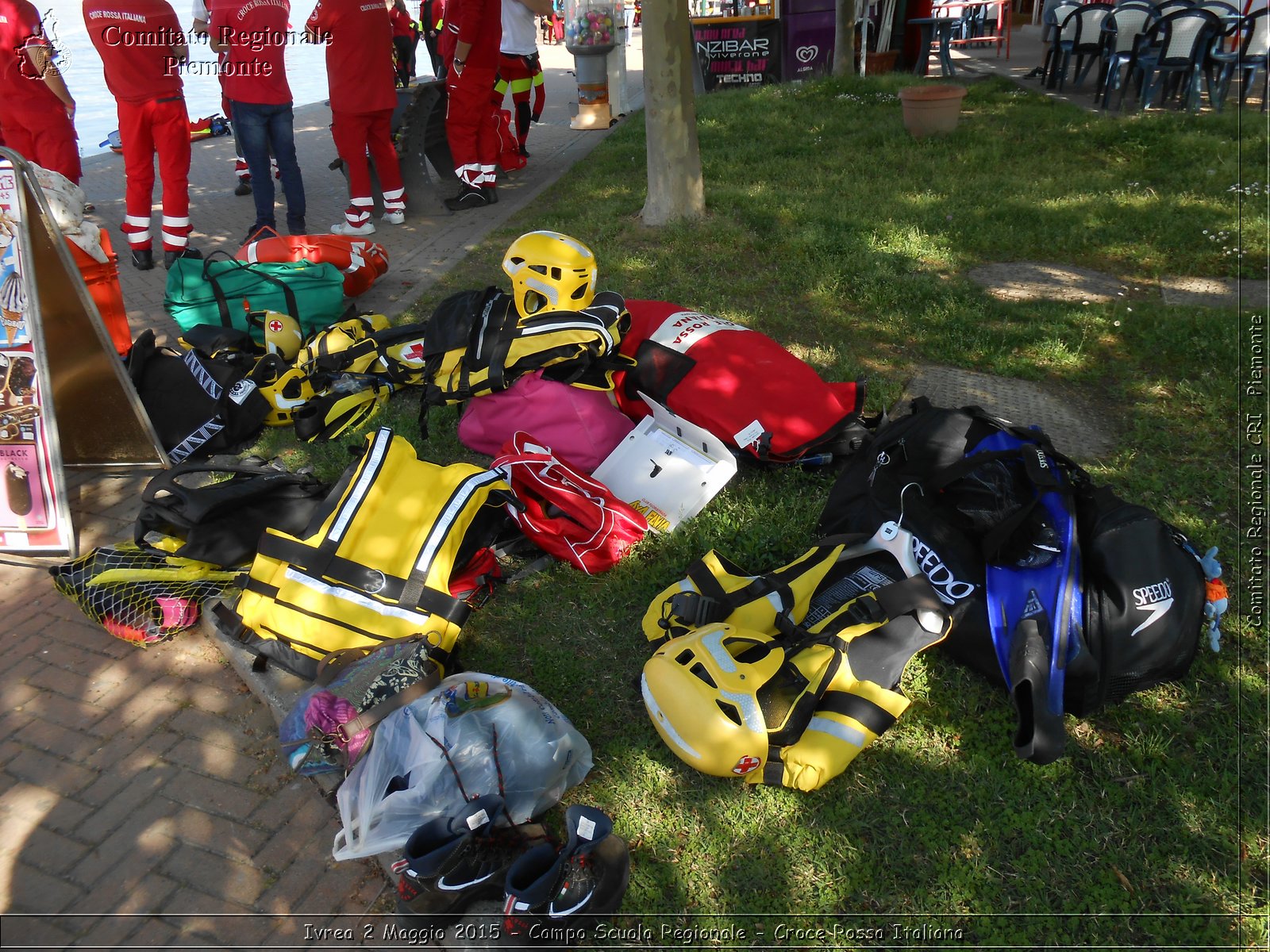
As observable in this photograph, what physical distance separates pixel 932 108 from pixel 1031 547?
699 centimetres

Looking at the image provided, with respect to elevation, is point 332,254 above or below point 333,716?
above

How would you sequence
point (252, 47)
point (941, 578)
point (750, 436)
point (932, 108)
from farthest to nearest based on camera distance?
1. point (932, 108)
2. point (252, 47)
3. point (750, 436)
4. point (941, 578)

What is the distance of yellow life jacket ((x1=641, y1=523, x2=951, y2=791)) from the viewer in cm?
245

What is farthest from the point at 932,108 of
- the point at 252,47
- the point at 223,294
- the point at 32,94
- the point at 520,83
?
the point at 32,94

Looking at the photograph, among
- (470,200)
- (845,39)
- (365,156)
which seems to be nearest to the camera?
(365,156)

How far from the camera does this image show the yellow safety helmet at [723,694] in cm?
243

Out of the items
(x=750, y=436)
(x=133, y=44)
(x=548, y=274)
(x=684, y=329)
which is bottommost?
(x=750, y=436)

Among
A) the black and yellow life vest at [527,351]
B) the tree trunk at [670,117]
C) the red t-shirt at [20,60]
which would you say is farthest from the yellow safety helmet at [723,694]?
the red t-shirt at [20,60]

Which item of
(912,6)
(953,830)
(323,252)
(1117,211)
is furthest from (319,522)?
(912,6)

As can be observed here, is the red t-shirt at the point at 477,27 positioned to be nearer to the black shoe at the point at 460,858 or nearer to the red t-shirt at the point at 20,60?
the red t-shirt at the point at 20,60

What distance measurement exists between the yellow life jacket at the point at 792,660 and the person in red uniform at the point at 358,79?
578cm

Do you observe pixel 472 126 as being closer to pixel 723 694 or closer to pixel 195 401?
pixel 195 401

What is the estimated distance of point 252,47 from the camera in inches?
259

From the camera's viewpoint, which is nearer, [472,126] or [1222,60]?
[472,126]
